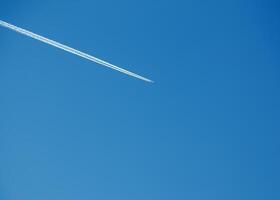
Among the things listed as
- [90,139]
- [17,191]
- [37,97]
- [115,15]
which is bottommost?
[17,191]

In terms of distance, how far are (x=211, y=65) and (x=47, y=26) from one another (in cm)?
74

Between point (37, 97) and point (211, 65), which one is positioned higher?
point (211, 65)

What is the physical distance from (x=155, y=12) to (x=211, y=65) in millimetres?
341

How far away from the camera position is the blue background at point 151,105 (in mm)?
1198

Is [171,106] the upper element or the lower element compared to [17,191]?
upper

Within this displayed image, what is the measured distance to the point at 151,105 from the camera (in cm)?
121

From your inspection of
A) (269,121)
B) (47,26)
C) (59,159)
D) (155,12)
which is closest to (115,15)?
(155,12)

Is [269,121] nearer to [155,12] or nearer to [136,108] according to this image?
[136,108]

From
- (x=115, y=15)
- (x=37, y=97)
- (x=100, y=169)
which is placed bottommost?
(x=100, y=169)

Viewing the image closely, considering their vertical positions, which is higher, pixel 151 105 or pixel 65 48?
pixel 65 48

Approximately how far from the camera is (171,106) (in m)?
1.21

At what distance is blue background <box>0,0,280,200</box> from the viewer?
3.93 ft

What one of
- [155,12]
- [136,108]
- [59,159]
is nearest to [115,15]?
[155,12]

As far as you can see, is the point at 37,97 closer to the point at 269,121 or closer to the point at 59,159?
the point at 59,159
